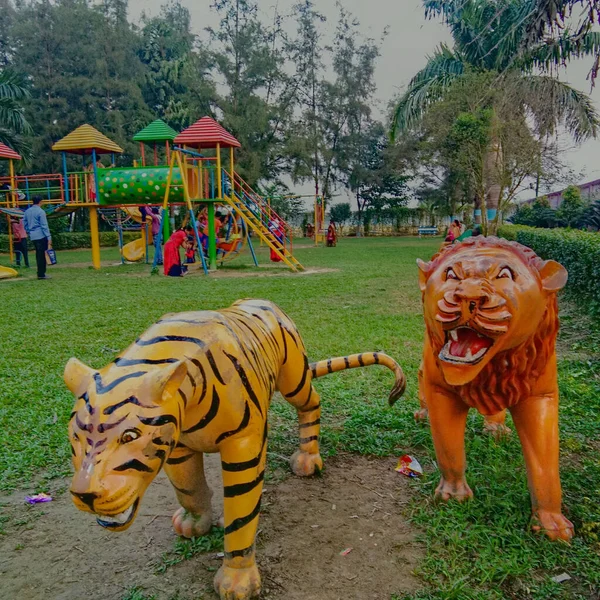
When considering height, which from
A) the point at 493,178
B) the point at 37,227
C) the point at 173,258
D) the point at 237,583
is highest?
the point at 493,178

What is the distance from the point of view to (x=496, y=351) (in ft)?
6.83

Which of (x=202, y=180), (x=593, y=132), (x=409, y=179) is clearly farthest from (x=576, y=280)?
(x=409, y=179)

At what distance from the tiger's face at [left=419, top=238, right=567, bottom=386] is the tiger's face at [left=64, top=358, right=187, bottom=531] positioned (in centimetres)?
106

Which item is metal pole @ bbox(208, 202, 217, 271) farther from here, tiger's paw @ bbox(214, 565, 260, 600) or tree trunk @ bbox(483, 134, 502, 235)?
tiger's paw @ bbox(214, 565, 260, 600)

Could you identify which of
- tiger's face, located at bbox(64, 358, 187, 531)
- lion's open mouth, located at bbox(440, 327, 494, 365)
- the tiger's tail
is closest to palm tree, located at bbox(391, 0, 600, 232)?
the tiger's tail

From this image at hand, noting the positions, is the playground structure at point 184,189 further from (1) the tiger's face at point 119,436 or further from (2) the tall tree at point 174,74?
(2) the tall tree at point 174,74

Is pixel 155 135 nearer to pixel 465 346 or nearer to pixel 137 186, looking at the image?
pixel 137 186

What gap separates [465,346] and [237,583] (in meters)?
1.32

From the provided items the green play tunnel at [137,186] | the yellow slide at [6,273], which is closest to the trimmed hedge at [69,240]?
the green play tunnel at [137,186]

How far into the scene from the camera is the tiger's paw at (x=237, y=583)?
2.06 metres

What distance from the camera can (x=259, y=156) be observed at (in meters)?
30.5

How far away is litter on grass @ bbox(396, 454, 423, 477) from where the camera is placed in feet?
10.3

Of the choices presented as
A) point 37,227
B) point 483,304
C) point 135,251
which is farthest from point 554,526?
point 135,251

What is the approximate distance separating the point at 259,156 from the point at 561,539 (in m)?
29.9
